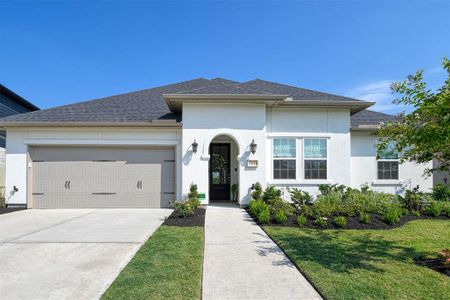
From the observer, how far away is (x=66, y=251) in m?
4.86

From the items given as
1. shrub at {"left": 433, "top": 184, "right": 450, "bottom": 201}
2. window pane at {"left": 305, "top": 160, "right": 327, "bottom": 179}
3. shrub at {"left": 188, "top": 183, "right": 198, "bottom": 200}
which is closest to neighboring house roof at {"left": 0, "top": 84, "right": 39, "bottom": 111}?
shrub at {"left": 188, "top": 183, "right": 198, "bottom": 200}

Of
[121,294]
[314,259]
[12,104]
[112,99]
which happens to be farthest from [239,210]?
[12,104]

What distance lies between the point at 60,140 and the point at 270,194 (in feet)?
28.4

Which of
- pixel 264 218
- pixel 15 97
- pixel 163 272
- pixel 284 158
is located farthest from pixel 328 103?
pixel 15 97

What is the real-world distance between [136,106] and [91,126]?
2.37 m

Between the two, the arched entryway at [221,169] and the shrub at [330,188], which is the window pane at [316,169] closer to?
the shrub at [330,188]

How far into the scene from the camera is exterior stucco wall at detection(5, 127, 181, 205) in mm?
9969

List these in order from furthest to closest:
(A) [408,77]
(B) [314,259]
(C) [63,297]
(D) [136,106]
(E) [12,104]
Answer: (E) [12,104], (D) [136,106], (B) [314,259], (A) [408,77], (C) [63,297]

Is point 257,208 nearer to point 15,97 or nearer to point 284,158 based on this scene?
point 284,158

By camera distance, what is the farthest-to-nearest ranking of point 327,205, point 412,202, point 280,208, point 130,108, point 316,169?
point 130,108, point 316,169, point 412,202, point 327,205, point 280,208

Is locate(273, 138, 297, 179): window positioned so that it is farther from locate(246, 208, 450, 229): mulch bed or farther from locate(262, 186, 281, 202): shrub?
locate(246, 208, 450, 229): mulch bed

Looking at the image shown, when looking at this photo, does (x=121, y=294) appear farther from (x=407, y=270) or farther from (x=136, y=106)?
(x=136, y=106)

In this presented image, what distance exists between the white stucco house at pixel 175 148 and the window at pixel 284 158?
0.04 meters

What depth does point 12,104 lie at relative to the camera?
55.9ft
